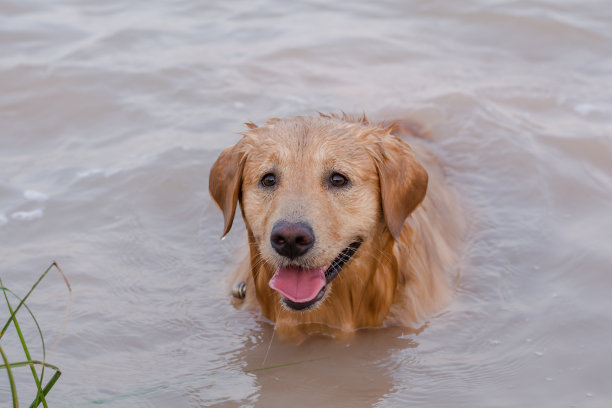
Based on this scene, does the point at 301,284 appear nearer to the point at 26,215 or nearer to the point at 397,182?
the point at 397,182

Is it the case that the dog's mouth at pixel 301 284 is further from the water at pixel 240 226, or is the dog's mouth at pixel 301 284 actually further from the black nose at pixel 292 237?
the water at pixel 240 226

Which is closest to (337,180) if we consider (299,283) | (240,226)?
(299,283)

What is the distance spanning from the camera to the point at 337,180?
4.63 m

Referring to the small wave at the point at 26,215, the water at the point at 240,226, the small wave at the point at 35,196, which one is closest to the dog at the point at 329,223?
the water at the point at 240,226

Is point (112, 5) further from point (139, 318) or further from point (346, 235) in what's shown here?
point (346, 235)

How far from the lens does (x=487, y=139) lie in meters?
7.52

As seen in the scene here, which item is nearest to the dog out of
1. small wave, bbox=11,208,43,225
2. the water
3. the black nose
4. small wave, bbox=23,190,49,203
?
the black nose

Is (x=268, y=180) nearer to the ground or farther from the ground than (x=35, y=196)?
farther from the ground

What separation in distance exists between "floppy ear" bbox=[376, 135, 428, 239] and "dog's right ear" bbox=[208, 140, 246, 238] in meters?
0.82

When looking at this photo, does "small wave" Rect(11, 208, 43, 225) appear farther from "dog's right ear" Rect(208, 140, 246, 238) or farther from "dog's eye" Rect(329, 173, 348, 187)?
"dog's eye" Rect(329, 173, 348, 187)

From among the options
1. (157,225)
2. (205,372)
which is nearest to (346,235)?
(205,372)

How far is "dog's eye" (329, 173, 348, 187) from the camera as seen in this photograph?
15.2ft

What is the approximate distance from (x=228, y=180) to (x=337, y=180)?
726 millimetres

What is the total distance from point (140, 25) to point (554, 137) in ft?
16.7
